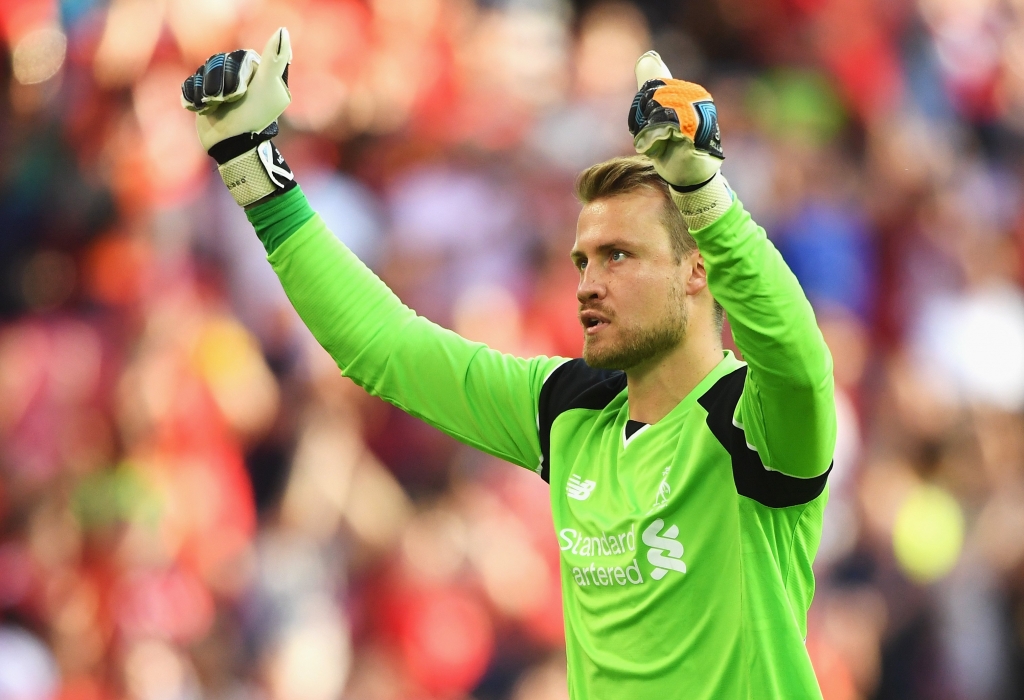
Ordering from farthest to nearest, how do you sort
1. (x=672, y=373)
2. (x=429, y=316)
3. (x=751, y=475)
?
(x=429, y=316) < (x=672, y=373) < (x=751, y=475)

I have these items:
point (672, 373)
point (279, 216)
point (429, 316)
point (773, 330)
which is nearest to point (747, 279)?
point (773, 330)

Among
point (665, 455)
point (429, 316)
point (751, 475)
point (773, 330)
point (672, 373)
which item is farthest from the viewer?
point (429, 316)

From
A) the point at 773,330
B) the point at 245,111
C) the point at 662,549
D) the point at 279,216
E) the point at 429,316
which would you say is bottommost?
the point at 662,549

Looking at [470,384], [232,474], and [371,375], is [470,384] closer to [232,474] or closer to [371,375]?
[371,375]

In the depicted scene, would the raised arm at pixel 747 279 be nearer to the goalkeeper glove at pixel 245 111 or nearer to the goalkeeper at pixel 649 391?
the goalkeeper at pixel 649 391

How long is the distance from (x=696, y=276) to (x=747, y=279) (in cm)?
51

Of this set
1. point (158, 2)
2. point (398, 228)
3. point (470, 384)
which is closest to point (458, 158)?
point (398, 228)

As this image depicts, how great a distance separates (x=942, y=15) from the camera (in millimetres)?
6000

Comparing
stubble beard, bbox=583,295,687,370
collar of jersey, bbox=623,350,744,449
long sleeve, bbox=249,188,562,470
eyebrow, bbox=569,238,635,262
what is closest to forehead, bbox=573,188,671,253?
eyebrow, bbox=569,238,635,262

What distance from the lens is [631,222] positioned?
7.47 ft

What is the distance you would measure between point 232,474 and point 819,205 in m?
→ 3.02

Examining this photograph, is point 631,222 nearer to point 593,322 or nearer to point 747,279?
point 593,322

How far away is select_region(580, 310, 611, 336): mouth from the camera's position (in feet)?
7.42

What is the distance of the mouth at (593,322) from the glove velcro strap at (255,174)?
2.20 ft
